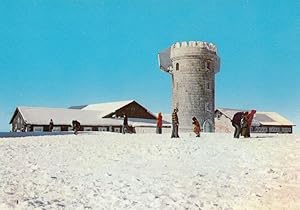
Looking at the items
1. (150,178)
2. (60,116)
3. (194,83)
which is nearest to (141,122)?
(60,116)


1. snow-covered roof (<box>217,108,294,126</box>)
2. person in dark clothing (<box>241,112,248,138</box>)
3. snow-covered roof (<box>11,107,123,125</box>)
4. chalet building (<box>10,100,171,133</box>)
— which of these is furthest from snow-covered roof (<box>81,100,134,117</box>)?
person in dark clothing (<box>241,112,248,138</box>)

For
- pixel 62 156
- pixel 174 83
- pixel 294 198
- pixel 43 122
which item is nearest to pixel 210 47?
pixel 174 83

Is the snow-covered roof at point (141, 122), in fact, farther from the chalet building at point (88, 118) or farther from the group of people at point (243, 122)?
the group of people at point (243, 122)

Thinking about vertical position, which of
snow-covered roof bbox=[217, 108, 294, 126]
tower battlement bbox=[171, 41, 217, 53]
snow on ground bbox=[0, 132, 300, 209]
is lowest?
snow on ground bbox=[0, 132, 300, 209]

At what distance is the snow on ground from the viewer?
8.41 m

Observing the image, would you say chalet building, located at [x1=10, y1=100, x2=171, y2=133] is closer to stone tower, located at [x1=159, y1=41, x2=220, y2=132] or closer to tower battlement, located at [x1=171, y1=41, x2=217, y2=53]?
stone tower, located at [x1=159, y1=41, x2=220, y2=132]

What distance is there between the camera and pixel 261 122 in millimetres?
70875

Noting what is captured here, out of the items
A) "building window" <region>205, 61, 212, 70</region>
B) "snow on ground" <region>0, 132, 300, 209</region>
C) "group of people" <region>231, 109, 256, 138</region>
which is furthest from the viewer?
"building window" <region>205, 61, 212, 70</region>

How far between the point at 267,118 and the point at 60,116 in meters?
38.8

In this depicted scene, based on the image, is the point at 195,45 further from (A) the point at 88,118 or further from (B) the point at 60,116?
(B) the point at 60,116

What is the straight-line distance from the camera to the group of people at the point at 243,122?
21.0 meters

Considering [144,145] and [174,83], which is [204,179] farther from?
[174,83]

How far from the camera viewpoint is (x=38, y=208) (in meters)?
7.61

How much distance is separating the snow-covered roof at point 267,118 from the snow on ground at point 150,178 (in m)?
55.1
